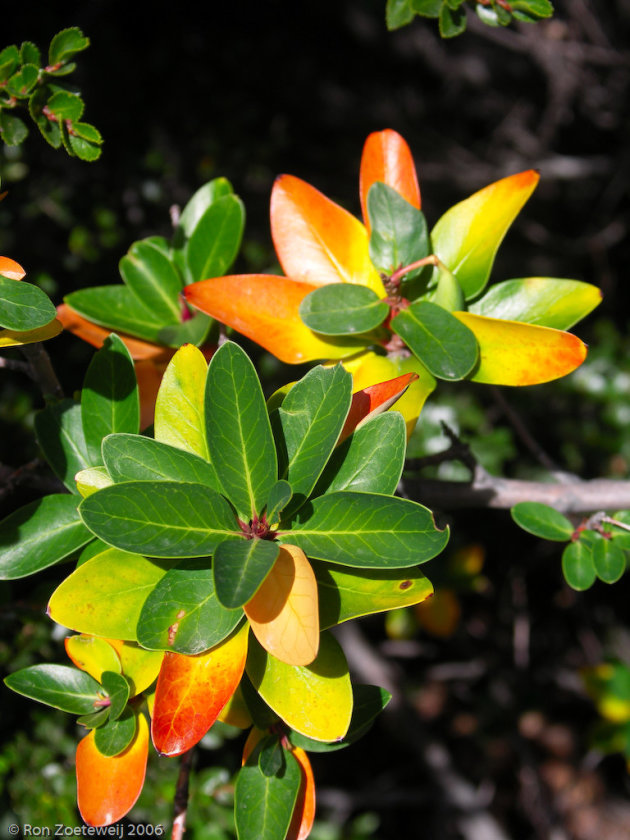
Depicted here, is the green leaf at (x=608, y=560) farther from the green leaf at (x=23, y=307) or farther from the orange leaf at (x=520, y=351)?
the green leaf at (x=23, y=307)

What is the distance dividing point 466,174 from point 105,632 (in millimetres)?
2928

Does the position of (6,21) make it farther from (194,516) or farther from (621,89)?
(621,89)

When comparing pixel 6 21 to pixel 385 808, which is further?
pixel 385 808

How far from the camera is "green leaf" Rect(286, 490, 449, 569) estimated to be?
0.61 m

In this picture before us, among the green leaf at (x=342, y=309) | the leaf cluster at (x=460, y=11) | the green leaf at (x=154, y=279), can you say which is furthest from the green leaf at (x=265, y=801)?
the leaf cluster at (x=460, y=11)

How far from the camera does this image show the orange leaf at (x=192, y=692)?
0.63 m

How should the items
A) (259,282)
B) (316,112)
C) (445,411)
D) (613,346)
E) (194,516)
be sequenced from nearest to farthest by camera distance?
1. (194,516)
2. (259,282)
3. (445,411)
4. (613,346)
5. (316,112)

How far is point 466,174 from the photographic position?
3.09 m

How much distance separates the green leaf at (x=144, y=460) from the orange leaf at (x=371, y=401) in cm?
16

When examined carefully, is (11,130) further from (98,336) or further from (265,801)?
(265,801)

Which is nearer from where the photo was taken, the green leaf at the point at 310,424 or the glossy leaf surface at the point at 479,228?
the green leaf at the point at 310,424

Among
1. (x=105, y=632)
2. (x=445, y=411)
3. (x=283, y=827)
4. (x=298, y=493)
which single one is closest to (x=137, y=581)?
(x=105, y=632)

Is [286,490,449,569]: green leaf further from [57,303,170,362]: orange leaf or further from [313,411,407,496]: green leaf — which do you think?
[57,303,170,362]: orange leaf

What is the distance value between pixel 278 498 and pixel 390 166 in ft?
1.65
